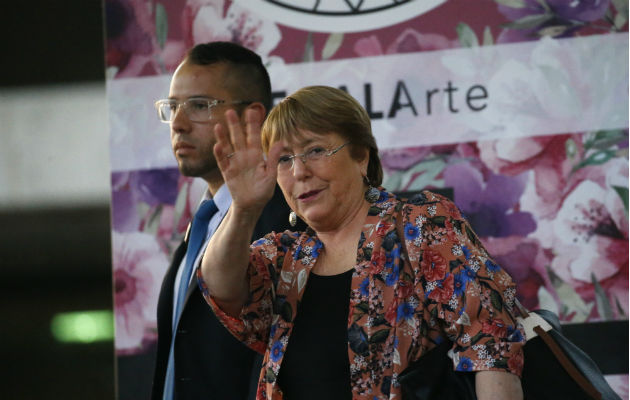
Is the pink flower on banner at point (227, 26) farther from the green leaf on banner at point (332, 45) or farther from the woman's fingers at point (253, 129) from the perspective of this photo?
the woman's fingers at point (253, 129)

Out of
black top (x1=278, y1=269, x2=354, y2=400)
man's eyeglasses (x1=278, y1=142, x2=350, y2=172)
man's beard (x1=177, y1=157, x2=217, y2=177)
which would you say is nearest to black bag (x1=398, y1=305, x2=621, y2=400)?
black top (x1=278, y1=269, x2=354, y2=400)

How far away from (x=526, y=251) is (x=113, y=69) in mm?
1647

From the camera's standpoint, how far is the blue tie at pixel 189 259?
209cm

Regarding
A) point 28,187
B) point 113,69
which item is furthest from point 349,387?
point 28,187

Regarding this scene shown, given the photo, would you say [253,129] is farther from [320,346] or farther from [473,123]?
[473,123]

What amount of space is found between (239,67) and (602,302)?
1.45m

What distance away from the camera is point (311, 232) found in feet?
6.06

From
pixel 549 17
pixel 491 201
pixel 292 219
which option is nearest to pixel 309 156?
pixel 292 219

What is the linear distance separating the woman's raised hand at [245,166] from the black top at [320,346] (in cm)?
23

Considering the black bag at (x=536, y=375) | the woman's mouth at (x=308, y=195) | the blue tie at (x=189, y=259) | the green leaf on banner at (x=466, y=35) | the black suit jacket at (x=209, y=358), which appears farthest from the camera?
the green leaf on banner at (x=466, y=35)

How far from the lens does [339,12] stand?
2992 mm

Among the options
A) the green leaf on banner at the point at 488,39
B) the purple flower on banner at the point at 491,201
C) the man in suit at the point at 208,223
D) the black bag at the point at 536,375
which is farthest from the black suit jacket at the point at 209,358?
the green leaf on banner at the point at 488,39

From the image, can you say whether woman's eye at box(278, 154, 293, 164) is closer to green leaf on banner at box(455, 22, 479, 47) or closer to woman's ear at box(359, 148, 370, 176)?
woman's ear at box(359, 148, 370, 176)

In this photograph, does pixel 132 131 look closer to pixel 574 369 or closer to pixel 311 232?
pixel 311 232
